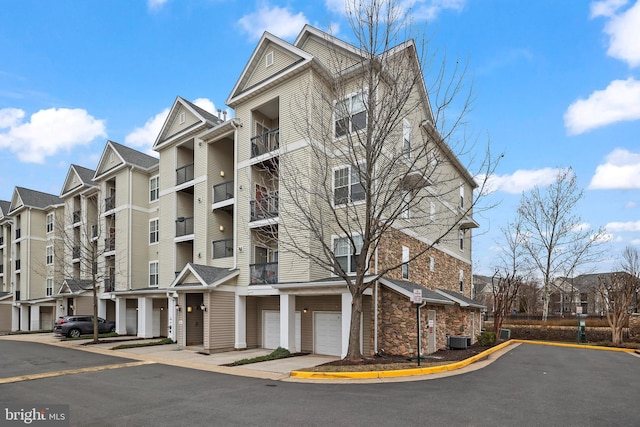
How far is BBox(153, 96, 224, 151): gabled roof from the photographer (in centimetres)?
2433

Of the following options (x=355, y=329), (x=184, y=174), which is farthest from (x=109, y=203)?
(x=355, y=329)

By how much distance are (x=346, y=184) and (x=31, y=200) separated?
3975cm

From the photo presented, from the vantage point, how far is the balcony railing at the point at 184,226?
25.0 m

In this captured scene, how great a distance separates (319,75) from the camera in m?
19.0

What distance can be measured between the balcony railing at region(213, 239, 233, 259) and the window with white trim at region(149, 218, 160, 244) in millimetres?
8516

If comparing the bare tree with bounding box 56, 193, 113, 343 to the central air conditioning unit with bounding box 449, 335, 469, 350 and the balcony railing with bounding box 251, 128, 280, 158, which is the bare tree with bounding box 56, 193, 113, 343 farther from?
the central air conditioning unit with bounding box 449, 335, 469, 350

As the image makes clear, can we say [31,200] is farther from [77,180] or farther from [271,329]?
[271,329]

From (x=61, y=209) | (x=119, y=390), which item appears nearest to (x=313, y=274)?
(x=119, y=390)

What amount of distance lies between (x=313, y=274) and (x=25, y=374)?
10.5m

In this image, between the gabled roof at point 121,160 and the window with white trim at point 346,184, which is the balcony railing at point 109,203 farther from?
the window with white trim at point 346,184

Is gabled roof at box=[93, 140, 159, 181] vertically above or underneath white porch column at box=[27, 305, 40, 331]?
above

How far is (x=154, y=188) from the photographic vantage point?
30172 millimetres

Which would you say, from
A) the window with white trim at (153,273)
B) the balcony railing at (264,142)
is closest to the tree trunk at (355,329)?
the balcony railing at (264,142)

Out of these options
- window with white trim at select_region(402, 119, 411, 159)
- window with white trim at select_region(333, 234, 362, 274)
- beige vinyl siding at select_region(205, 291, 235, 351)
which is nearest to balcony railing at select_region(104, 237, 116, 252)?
beige vinyl siding at select_region(205, 291, 235, 351)
